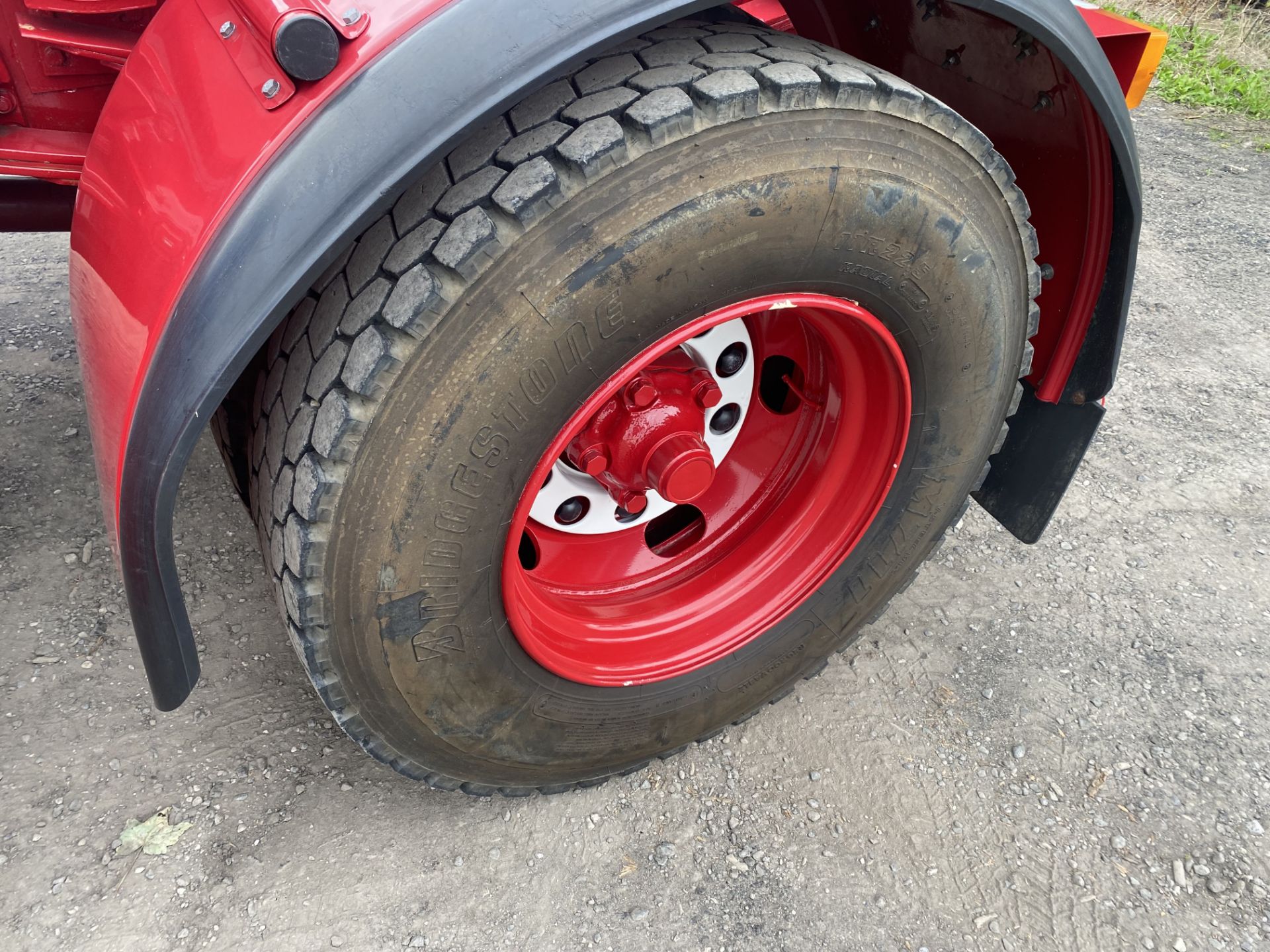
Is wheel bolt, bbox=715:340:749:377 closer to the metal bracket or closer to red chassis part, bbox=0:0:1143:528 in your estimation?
red chassis part, bbox=0:0:1143:528

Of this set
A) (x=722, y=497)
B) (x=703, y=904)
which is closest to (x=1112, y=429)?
(x=722, y=497)

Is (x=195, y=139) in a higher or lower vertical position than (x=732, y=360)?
higher

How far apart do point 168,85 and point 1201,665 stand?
Result: 251 cm

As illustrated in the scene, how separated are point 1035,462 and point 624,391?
1024 mm

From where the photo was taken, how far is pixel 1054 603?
7.79 feet

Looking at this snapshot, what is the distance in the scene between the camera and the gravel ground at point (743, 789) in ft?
5.50

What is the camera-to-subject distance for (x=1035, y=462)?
199cm

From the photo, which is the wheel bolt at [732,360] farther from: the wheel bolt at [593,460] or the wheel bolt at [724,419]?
the wheel bolt at [593,460]

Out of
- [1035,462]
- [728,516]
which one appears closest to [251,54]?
[728,516]

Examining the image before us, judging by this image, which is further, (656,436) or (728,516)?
(728,516)

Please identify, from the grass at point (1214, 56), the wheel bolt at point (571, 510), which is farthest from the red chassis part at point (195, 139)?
the grass at point (1214, 56)

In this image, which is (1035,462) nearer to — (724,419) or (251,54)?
(724,419)

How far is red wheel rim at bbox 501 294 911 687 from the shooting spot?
158 cm

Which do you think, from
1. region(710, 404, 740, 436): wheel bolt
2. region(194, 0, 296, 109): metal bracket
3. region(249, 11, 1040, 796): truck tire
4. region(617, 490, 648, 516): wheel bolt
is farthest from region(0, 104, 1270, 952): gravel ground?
region(194, 0, 296, 109): metal bracket
